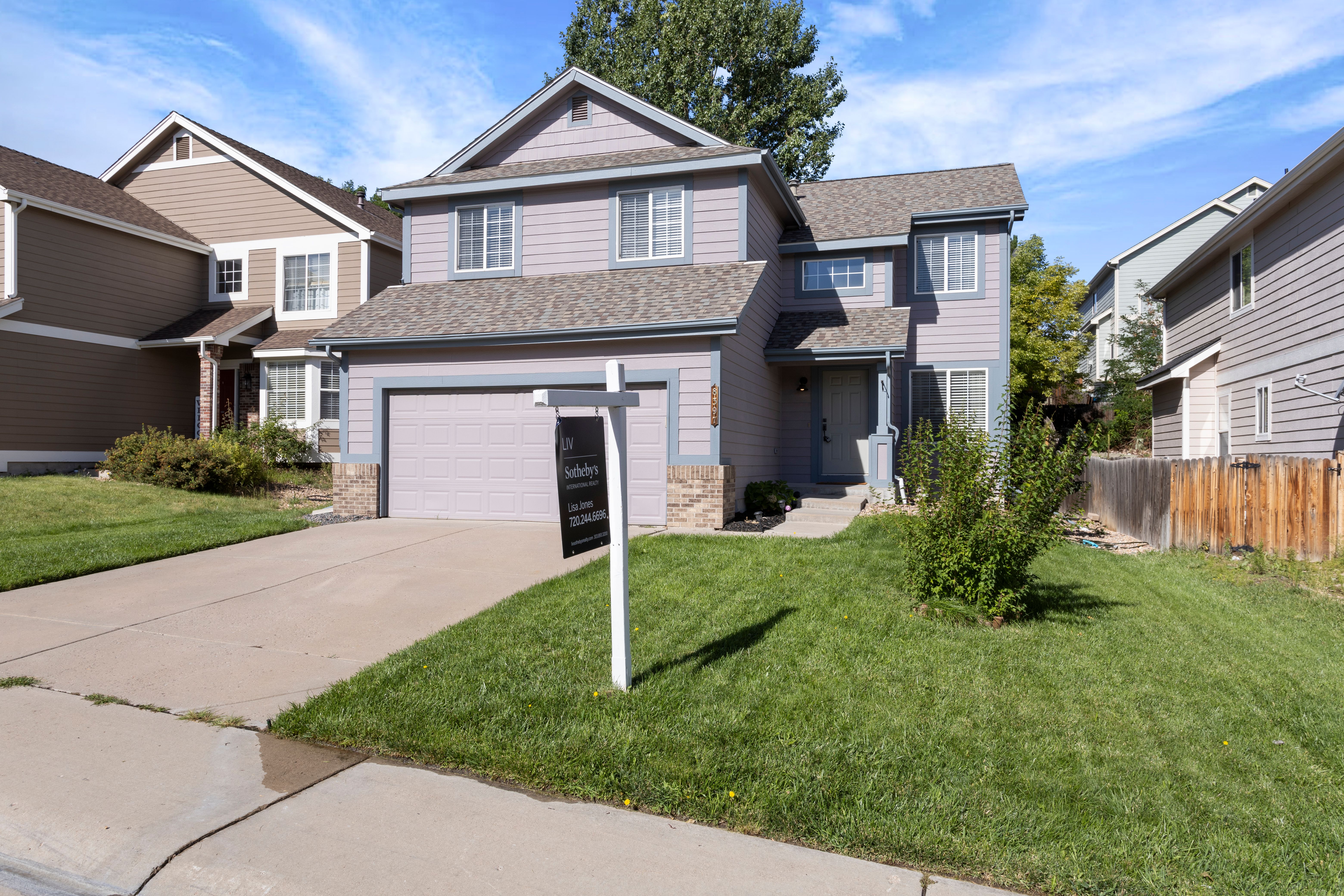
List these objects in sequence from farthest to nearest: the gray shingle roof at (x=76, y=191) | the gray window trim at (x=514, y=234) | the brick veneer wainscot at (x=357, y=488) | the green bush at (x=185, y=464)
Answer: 1. the gray shingle roof at (x=76, y=191)
2. the green bush at (x=185, y=464)
3. the gray window trim at (x=514, y=234)
4. the brick veneer wainscot at (x=357, y=488)

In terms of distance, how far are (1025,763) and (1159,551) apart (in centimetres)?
905

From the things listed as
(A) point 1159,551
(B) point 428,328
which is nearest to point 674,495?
(B) point 428,328

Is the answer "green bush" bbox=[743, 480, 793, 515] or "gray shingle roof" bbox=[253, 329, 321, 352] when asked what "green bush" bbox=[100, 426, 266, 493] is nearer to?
"gray shingle roof" bbox=[253, 329, 321, 352]

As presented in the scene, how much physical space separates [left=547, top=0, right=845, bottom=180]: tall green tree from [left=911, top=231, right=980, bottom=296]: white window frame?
520 inches

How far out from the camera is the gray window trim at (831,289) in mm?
15828

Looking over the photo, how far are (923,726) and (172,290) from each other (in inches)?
838

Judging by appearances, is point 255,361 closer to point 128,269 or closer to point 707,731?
point 128,269

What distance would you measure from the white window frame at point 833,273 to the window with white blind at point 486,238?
5.91 m

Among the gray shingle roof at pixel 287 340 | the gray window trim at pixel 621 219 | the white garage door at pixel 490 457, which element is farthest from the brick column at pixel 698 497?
the gray shingle roof at pixel 287 340

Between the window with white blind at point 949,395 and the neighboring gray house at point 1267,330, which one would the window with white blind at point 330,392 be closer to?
the window with white blind at point 949,395

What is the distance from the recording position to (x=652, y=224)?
13.9 metres

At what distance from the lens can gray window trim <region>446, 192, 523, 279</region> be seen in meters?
14.5

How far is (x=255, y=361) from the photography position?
63.7 feet

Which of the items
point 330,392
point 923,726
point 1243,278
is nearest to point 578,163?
point 330,392
